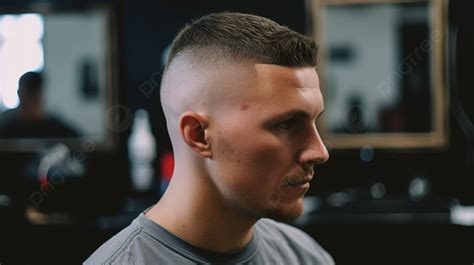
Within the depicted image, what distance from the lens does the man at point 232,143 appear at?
1426 mm

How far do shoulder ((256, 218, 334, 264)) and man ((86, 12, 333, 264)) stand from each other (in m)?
0.21

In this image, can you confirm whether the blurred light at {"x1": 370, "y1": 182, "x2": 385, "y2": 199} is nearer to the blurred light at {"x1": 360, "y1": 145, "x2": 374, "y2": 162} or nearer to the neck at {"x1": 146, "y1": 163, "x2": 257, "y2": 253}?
the blurred light at {"x1": 360, "y1": 145, "x2": 374, "y2": 162}

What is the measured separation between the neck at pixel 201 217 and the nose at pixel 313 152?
21 centimetres

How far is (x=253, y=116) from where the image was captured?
141 centimetres

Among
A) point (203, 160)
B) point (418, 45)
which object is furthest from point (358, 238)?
point (203, 160)

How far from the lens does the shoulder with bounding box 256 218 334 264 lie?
68.3 inches

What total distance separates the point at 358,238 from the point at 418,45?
55.1 inches

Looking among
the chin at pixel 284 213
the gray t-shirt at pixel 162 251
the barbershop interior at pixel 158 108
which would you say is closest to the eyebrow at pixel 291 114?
the chin at pixel 284 213

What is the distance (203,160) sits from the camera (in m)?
1.50

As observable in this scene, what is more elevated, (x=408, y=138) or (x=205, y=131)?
(x=205, y=131)

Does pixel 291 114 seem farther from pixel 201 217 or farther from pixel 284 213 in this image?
pixel 201 217

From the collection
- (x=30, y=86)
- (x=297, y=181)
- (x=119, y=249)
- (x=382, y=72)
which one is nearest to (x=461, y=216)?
(x=382, y=72)

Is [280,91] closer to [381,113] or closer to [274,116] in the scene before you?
[274,116]

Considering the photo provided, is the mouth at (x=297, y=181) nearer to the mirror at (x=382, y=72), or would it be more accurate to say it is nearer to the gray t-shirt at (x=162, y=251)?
the gray t-shirt at (x=162, y=251)
